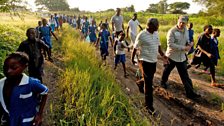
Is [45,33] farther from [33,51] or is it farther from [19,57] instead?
[19,57]

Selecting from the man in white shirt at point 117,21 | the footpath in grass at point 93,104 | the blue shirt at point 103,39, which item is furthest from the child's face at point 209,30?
the man in white shirt at point 117,21

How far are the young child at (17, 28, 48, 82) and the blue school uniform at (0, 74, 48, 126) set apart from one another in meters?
2.19

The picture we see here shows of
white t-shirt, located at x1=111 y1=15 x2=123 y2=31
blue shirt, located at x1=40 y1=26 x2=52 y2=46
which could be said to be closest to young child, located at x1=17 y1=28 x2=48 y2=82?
blue shirt, located at x1=40 y1=26 x2=52 y2=46

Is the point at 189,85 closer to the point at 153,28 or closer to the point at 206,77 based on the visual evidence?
the point at 153,28

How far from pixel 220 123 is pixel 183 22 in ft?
7.23

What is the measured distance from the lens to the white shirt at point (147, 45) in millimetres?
5832

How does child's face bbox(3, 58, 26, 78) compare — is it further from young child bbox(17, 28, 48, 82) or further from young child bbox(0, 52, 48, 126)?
young child bbox(17, 28, 48, 82)

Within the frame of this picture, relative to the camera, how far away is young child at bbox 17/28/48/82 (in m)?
5.17

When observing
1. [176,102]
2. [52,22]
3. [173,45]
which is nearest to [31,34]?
[173,45]

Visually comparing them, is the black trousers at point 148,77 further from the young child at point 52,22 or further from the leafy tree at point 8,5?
the young child at point 52,22

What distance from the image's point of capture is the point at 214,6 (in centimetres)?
3588

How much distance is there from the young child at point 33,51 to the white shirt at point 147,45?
1828 millimetres

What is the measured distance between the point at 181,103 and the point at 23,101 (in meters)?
4.42

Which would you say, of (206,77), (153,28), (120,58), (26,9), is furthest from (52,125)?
(26,9)
